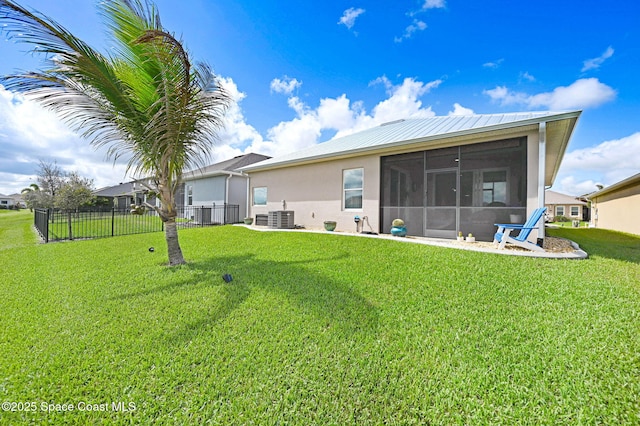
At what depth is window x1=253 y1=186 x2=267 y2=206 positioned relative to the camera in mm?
13549

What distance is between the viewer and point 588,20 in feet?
26.6

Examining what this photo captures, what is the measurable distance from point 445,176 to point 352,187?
3.36m

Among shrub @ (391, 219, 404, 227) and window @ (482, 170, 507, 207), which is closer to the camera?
window @ (482, 170, 507, 207)

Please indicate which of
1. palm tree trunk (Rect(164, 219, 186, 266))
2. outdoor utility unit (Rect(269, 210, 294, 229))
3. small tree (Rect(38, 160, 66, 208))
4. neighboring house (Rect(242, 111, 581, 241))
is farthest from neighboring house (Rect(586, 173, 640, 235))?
small tree (Rect(38, 160, 66, 208))

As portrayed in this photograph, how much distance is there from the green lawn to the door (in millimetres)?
3123

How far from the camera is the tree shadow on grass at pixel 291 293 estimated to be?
10.7ft

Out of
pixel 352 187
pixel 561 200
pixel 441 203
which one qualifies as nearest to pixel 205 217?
pixel 352 187

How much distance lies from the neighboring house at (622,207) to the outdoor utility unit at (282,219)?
56.3 feet

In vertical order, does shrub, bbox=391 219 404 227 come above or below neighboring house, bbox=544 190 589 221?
below

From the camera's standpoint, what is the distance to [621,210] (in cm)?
1603

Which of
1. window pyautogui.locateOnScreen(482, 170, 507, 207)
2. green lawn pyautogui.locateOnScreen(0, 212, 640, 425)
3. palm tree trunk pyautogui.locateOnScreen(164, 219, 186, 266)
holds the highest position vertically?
window pyautogui.locateOnScreen(482, 170, 507, 207)

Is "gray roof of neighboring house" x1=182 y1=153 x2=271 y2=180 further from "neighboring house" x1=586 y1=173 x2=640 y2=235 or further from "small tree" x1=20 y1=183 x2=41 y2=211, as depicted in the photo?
"neighboring house" x1=586 y1=173 x2=640 y2=235

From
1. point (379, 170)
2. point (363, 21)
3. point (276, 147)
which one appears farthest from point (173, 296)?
point (276, 147)

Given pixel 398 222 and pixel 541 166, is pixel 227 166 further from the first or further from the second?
pixel 541 166
